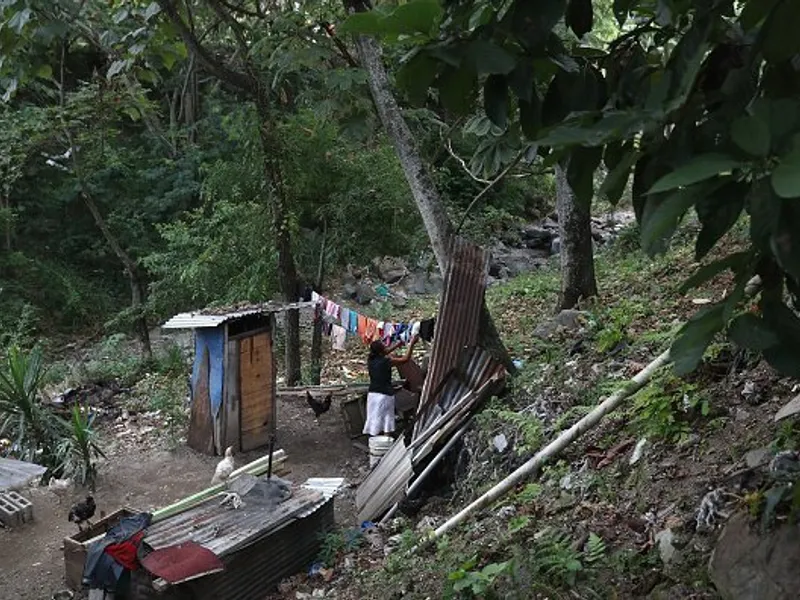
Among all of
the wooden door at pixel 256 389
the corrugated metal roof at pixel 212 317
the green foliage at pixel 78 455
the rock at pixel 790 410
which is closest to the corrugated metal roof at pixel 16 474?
the green foliage at pixel 78 455

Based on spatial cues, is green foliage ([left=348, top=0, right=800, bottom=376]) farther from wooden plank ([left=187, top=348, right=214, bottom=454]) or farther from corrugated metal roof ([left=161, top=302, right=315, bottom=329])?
wooden plank ([left=187, top=348, right=214, bottom=454])

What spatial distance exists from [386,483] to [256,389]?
2687 mm

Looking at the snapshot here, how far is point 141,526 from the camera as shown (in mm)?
5281

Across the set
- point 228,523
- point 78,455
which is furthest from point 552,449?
point 78,455

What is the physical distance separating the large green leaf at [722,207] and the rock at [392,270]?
1573 centimetres

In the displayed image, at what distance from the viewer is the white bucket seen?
741 cm

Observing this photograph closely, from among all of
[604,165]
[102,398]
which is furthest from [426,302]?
[604,165]

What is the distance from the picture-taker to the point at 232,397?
331 inches

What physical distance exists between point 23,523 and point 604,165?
7.05 metres

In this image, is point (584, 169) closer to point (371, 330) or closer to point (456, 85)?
point (456, 85)

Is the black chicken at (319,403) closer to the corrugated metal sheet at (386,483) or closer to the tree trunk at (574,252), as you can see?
the corrugated metal sheet at (386,483)

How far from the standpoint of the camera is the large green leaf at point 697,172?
1001mm

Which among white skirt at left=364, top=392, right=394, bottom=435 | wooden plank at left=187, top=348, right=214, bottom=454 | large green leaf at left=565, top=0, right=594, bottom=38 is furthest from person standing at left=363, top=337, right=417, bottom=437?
large green leaf at left=565, top=0, right=594, bottom=38

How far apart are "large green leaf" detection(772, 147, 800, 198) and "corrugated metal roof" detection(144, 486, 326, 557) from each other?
190 inches
